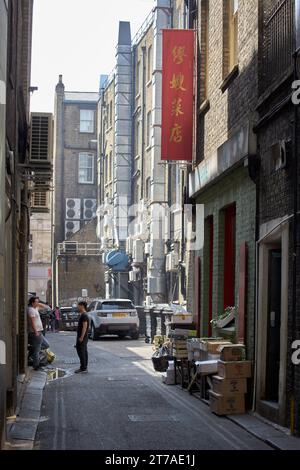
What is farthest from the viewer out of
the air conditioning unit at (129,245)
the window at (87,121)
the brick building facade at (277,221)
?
the window at (87,121)

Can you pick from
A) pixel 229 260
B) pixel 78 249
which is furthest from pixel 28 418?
pixel 78 249

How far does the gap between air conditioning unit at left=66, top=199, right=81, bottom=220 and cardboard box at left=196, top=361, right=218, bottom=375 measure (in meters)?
38.8

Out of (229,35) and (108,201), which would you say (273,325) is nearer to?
(229,35)

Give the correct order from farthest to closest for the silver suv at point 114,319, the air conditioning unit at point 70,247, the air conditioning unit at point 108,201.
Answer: the air conditioning unit at point 70,247, the air conditioning unit at point 108,201, the silver suv at point 114,319

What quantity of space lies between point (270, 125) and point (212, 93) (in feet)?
15.6

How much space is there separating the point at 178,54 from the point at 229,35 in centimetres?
271

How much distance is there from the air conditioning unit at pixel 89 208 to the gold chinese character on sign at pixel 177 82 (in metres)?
33.1

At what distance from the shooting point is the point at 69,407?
38.6 feet

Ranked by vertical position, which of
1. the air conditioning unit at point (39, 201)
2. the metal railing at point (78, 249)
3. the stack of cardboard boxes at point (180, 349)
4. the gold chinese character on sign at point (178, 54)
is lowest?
the stack of cardboard boxes at point (180, 349)

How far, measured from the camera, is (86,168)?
5078cm

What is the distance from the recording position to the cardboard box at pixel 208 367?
37.5ft

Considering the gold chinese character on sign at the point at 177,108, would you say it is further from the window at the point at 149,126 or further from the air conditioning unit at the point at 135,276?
the air conditioning unit at the point at 135,276

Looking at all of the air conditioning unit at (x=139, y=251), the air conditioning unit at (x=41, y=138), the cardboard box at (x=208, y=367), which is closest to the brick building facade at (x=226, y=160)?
the cardboard box at (x=208, y=367)

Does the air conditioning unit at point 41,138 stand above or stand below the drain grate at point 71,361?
above
